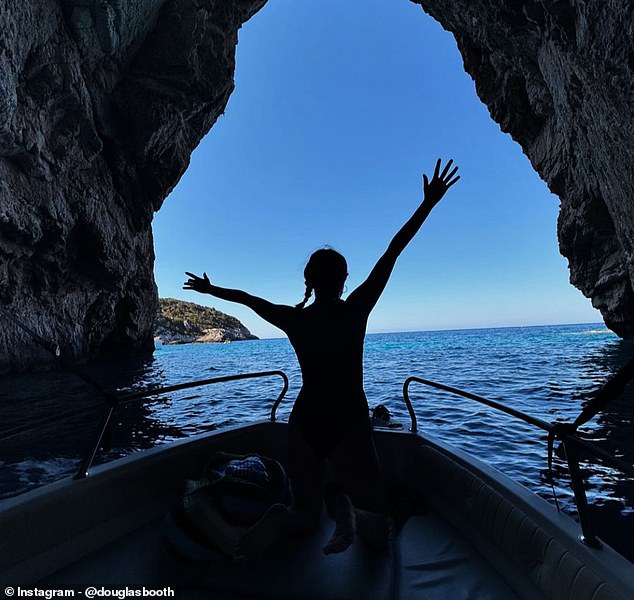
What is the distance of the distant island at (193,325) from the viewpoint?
93.1m

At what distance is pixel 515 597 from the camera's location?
170 cm

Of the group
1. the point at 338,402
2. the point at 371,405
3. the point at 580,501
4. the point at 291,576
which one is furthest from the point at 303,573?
the point at 371,405

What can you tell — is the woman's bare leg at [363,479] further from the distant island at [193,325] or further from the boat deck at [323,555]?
the distant island at [193,325]

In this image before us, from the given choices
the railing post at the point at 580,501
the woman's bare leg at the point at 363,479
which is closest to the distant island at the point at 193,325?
the woman's bare leg at the point at 363,479

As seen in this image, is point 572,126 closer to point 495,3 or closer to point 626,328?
point 495,3

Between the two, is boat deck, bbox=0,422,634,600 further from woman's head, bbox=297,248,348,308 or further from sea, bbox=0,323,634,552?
woman's head, bbox=297,248,348,308

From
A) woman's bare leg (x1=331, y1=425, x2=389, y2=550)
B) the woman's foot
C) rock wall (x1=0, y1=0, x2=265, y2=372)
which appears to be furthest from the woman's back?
rock wall (x1=0, y1=0, x2=265, y2=372)

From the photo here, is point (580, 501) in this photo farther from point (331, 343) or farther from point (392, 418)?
point (392, 418)

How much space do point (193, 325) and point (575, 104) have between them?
102 m

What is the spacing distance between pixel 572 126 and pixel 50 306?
94.1 feet

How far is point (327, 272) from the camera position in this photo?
202 cm

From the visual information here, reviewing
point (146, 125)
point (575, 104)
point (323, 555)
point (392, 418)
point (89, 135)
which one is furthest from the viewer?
point (146, 125)

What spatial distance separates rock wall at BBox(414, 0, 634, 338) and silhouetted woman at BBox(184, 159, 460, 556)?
10.9 metres

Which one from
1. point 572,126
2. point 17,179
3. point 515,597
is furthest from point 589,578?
point 17,179
